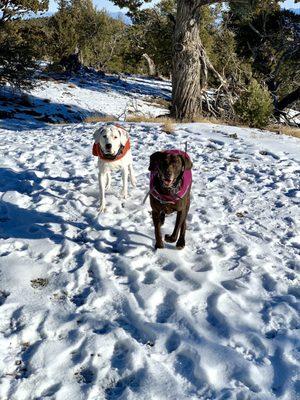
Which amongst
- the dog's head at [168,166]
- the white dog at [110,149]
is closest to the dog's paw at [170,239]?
the dog's head at [168,166]

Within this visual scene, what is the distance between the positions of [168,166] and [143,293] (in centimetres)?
134

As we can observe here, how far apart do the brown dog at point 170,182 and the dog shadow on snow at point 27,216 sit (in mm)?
1318

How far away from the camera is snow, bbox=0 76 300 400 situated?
2961mm

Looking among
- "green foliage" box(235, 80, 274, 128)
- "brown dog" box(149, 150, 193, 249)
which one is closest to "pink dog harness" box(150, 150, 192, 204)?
"brown dog" box(149, 150, 193, 249)

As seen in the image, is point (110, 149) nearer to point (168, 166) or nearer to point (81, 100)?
point (168, 166)

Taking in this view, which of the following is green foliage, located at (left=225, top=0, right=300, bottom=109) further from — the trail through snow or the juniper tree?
the trail through snow

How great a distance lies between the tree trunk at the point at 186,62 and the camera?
11.8 meters

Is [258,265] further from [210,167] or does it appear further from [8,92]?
[8,92]

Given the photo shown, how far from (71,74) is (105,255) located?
22.0 meters

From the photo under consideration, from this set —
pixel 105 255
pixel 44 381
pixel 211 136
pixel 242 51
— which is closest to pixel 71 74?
pixel 242 51

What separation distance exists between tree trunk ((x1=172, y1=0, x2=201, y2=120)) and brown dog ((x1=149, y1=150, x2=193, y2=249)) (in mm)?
8644

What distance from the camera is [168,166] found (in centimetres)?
418

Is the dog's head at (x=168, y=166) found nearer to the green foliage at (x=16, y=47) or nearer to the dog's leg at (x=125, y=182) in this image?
the dog's leg at (x=125, y=182)

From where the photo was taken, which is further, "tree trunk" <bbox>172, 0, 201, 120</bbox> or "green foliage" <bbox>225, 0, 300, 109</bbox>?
"green foliage" <bbox>225, 0, 300, 109</bbox>
